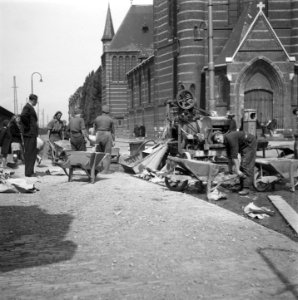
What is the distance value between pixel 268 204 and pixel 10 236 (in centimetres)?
526

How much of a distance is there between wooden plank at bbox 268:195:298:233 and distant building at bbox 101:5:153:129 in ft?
192

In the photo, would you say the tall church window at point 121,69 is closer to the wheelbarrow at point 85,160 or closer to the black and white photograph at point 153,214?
the black and white photograph at point 153,214

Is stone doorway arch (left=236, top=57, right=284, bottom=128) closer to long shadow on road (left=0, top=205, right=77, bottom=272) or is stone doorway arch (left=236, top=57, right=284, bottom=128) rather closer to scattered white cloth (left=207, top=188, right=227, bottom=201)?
scattered white cloth (left=207, top=188, right=227, bottom=201)

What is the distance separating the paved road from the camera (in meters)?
4.48

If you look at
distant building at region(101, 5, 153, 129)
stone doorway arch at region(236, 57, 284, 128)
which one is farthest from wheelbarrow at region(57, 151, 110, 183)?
distant building at region(101, 5, 153, 129)

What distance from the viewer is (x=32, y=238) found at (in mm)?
6414

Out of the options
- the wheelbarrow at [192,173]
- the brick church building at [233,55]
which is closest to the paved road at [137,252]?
the wheelbarrow at [192,173]

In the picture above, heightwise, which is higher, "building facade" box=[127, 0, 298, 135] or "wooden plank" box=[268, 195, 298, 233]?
"building facade" box=[127, 0, 298, 135]

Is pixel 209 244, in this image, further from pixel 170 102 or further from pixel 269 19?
pixel 269 19

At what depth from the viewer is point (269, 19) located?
116ft

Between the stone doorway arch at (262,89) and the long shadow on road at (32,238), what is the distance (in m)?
26.0

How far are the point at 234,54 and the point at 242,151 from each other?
74.3 ft

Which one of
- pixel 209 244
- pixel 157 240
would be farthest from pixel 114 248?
pixel 209 244

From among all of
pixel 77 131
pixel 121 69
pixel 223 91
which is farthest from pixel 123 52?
pixel 77 131
